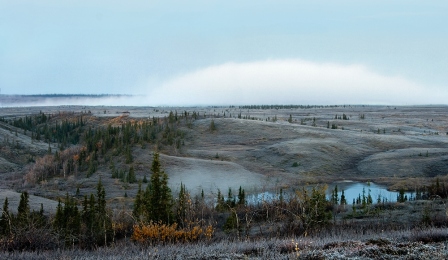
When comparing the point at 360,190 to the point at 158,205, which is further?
the point at 360,190

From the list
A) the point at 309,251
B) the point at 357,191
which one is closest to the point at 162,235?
the point at 309,251

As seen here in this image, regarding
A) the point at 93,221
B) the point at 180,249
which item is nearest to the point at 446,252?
the point at 180,249

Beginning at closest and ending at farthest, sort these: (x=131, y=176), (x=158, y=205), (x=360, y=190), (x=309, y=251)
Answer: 1. (x=309, y=251)
2. (x=158, y=205)
3. (x=360, y=190)
4. (x=131, y=176)

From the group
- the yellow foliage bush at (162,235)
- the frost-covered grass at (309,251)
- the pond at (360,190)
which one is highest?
the frost-covered grass at (309,251)

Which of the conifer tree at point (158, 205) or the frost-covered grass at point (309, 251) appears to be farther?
the conifer tree at point (158, 205)

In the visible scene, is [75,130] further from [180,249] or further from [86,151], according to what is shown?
[180,249]

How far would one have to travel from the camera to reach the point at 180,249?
8.59m

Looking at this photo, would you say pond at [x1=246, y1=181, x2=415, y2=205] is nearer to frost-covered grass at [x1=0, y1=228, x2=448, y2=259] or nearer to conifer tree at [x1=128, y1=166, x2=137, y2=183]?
conifer tree at [x1=128, y1=166, x2=137, y2=183]

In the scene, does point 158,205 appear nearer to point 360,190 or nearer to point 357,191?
point 357,191

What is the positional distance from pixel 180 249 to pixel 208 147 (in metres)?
29.0

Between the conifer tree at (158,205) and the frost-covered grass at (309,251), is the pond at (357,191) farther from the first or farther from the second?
the frost-covered grass at (309,251)

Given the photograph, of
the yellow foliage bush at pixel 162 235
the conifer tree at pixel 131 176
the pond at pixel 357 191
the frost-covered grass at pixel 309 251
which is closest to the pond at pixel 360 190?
the pond at pixel 357 191

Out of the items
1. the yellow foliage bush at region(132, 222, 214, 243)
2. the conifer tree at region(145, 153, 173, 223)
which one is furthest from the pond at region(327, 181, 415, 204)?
the yellow foliage bush at region(132, 222, 214, 243)

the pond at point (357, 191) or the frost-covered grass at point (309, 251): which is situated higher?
the frost-covered grass at point (309, 251)
